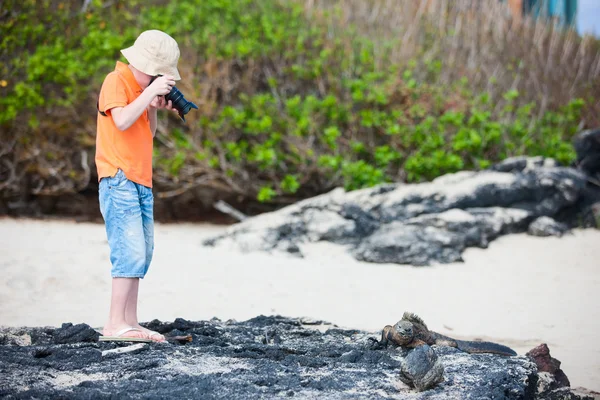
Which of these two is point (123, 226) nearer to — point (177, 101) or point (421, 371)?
point (177, 101)

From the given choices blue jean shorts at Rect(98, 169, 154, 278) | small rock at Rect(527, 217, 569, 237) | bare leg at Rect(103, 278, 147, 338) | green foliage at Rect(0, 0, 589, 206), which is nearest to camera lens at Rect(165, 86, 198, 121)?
blue jean shorts at Rect(98, 169, 154, 278)

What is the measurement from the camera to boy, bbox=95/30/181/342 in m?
3.55

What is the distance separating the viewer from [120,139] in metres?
3.61

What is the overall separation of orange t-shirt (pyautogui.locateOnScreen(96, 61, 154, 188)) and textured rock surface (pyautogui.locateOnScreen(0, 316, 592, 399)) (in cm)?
88

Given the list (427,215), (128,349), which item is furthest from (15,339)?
(427,215)

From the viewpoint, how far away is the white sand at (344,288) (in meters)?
5.11

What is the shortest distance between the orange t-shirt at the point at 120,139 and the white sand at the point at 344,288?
5.48ft

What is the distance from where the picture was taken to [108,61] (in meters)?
8.86

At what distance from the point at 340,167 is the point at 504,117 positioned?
8.02ft

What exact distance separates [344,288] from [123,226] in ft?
9.75

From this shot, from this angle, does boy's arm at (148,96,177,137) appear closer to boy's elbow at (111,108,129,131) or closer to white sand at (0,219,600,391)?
boy's elbow at (111,108,129,131)

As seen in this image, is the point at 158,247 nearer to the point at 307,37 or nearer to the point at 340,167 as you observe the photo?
the point at 340,167

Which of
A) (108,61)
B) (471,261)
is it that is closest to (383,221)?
(471,261)

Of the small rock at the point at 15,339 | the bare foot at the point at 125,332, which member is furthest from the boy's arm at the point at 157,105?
the small rock at the point at 15,339
